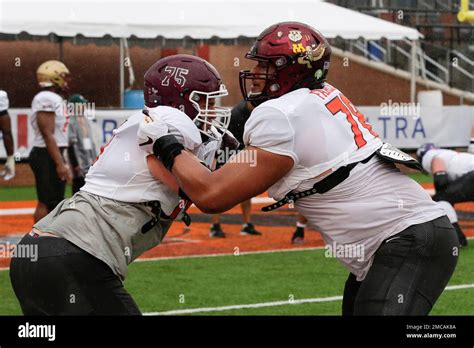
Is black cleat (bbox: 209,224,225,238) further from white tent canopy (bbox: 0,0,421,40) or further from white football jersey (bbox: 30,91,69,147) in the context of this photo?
white tent canopy (bbox: 0,0,421,40)

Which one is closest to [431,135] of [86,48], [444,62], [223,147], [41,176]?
[444,62]

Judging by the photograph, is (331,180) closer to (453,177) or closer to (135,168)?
(135,168)

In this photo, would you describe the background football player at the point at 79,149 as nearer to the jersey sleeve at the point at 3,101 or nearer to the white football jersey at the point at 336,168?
the jersey sleeve at the point at 3,101

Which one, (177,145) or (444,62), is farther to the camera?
(444,62)

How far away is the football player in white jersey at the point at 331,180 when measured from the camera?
4.04 metres

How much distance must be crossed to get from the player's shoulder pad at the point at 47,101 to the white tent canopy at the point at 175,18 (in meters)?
6.32

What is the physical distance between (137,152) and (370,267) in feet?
3.48

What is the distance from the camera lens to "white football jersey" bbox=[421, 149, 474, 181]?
10.5 meters

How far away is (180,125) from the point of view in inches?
165

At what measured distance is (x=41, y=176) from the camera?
10211 mm

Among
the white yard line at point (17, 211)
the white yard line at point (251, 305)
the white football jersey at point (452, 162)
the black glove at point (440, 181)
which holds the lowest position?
the white yard line at point (17, 211)

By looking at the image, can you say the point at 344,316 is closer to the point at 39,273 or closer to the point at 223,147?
the point at 223,147

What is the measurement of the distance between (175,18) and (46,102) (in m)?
7.45

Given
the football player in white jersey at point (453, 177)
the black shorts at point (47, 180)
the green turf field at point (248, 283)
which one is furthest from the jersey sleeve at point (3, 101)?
the football player in white jersey at point (453, 177)
